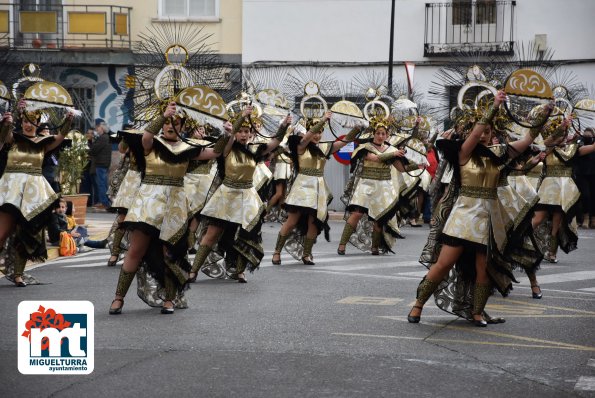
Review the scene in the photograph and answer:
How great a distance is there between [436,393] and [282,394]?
0.90 meters

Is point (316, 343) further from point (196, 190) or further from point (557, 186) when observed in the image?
point (557, 186)

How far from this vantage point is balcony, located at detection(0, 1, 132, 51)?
29.6 metres

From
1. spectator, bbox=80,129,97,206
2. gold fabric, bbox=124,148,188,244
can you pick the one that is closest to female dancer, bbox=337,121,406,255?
gold fabric, bbox=124,148,188,244

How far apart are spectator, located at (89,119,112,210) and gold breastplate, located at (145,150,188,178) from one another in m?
15.5

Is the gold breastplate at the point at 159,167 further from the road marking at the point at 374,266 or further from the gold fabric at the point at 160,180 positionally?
the road marking at the point at 374,266

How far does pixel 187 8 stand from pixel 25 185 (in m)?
18.8

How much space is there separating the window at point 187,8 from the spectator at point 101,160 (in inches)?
206

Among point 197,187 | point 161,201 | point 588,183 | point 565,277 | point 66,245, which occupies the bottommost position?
point 66,245

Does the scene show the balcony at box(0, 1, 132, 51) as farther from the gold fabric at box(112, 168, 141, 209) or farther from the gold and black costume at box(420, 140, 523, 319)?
the gold and black costume at box(420, 140, 523, 319)

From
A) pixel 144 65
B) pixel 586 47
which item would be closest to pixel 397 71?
pixel 586 47

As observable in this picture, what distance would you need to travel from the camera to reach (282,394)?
6.68 m

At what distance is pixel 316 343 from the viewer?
331 inches

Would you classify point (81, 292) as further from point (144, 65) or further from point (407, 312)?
point (407, 312)

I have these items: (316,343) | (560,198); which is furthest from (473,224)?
(560,198)
